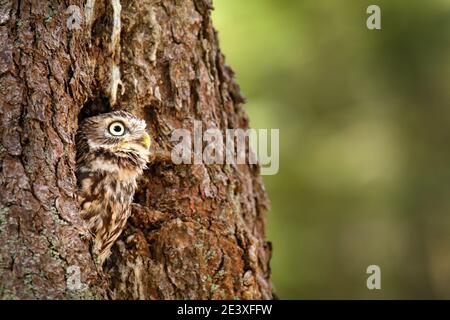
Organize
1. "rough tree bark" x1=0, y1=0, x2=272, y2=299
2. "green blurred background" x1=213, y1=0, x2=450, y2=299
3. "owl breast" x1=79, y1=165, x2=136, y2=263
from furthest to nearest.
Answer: "green blurred background" x1=213, y1=0, x2=450, y2=299
"owl breast" x1=79, y1=165, x2=136, y2=263
"rough tree bark" x1=0, y1=0, x2=272, y2=299

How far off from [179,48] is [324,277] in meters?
5.65

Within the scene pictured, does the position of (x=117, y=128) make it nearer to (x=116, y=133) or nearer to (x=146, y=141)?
(x=116, y=133)

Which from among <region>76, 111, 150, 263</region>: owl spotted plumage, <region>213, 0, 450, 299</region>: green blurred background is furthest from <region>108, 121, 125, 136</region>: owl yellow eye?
<region>213, 0, 450, 299</region>: green blurred background

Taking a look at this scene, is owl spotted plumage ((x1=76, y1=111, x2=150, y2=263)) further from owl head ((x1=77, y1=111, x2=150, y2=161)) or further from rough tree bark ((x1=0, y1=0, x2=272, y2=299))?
rough tree bark ((x1=0, y1=0, x2=272, y2=299))

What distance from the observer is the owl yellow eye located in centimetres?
471

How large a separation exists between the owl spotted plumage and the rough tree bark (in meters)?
0.15

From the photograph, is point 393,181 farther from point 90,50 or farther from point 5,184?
point 5,184

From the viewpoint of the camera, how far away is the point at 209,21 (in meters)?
5.25

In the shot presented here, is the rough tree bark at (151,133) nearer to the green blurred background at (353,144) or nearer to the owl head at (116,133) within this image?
the owl head at (116,133)

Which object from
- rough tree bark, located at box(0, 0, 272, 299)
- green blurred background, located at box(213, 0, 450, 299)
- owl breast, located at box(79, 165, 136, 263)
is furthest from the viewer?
green blurred background, located at box(213, 0, 450, 299)

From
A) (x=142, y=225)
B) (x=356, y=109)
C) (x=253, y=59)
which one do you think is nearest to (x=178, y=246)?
(x=142, y=225)

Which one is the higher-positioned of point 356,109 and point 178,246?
point 356,109

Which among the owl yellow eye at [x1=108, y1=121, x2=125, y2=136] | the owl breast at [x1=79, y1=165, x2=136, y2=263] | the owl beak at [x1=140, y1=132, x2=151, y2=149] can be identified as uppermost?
the owl yellow eye at [x1=108, y1=121, x2=125, y2=136]

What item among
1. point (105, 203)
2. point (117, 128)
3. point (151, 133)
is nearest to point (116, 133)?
point (117, 128)
